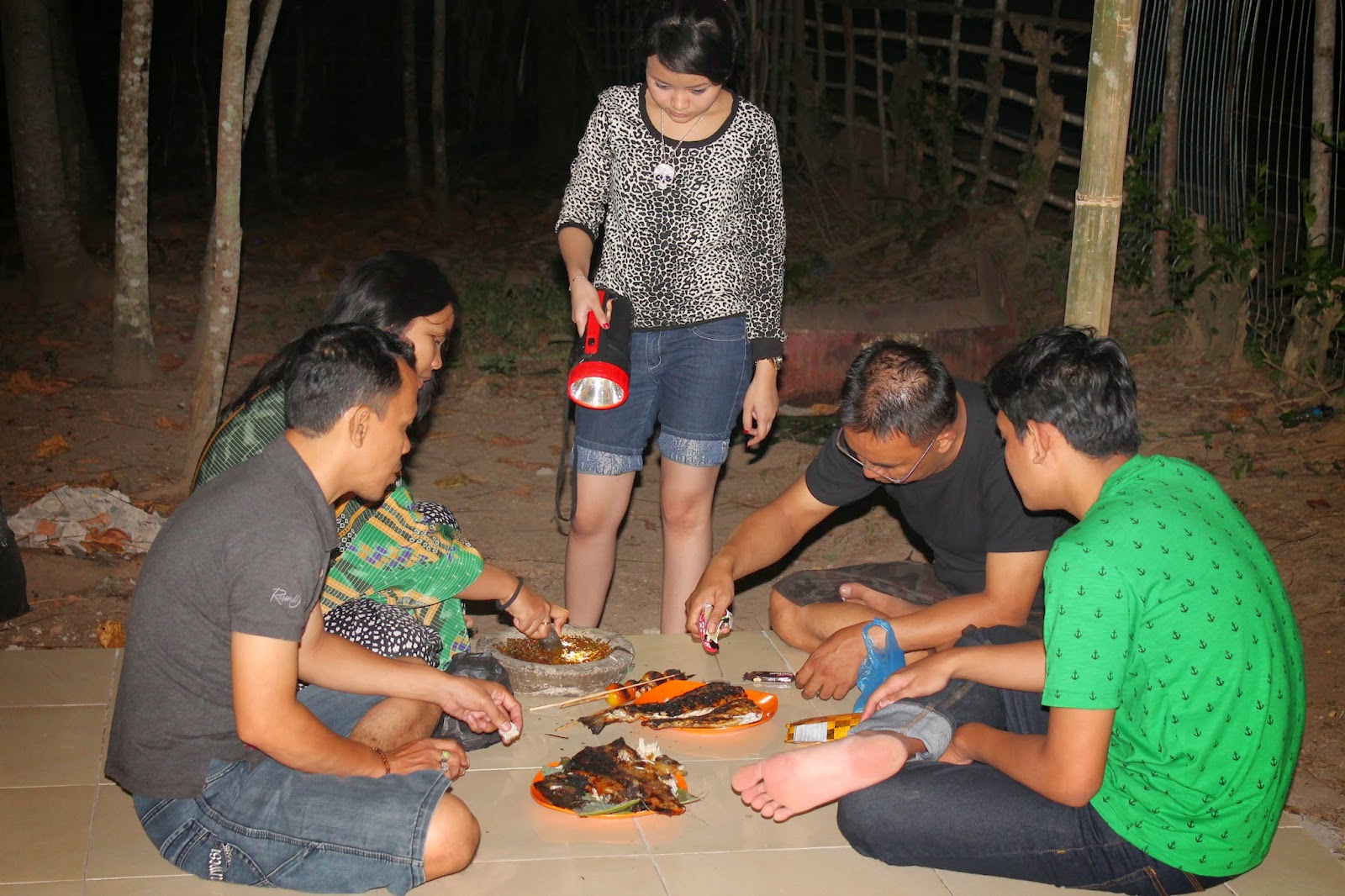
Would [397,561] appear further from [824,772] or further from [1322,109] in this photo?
[1322,109]

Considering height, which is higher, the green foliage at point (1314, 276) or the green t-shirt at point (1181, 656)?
the green foliage at point (1314, 276)

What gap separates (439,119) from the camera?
10.4 meters

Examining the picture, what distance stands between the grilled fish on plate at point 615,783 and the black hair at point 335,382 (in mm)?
1006

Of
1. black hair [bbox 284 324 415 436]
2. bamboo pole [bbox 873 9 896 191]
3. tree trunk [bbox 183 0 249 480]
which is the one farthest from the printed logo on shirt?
bamboo pole [bbox 873 9 896 191]

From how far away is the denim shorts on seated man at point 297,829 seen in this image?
2.42m

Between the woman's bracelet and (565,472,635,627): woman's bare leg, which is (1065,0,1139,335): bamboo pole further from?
the woman's bracelet

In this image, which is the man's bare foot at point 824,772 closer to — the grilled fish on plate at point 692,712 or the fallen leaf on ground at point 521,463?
the grilled fish on plate at point 692,712

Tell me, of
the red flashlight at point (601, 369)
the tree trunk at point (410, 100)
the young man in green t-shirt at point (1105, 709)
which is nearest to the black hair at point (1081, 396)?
the young man in green t-shirt at point (1105, 709)

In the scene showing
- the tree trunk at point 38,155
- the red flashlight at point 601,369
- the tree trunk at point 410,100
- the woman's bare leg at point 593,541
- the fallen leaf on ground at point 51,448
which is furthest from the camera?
the tree trunk at point 410,100

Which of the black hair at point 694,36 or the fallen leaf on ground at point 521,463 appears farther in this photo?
the fallen leaf on ground at point 521,463

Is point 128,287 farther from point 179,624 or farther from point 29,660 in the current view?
point 179,624

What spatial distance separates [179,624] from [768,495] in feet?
11.8

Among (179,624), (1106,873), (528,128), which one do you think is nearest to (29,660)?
(179,624)

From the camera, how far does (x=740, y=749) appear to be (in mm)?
3160
